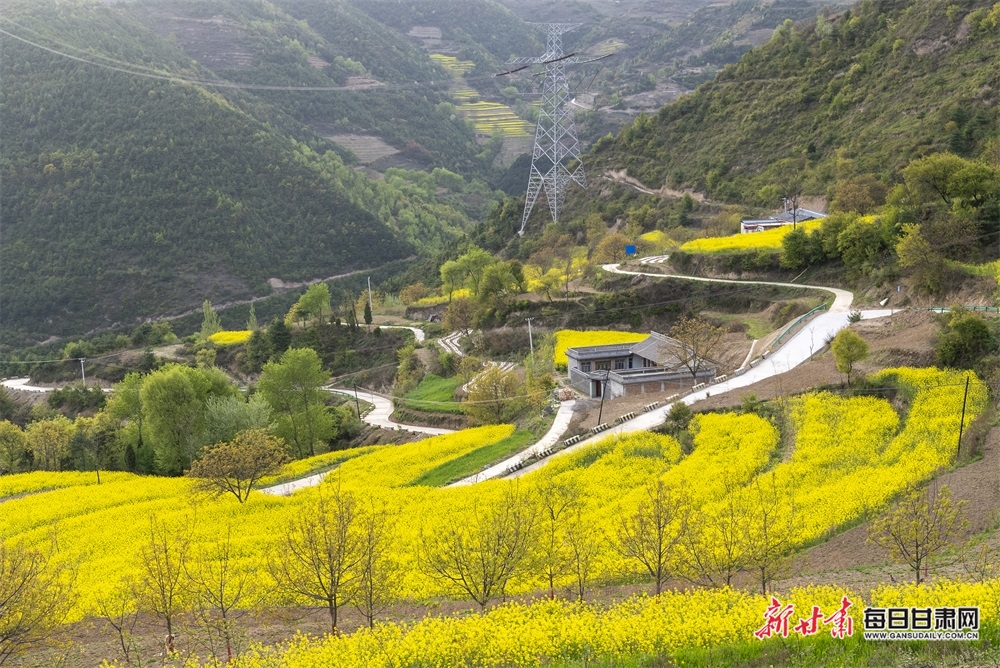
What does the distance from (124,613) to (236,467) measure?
396 inches

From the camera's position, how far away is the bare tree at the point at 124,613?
19.5 m

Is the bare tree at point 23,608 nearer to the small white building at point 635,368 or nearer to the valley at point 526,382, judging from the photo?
Result: the valley at point 526,382

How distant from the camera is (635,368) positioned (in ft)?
170

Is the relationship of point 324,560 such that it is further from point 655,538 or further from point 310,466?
point 310,466

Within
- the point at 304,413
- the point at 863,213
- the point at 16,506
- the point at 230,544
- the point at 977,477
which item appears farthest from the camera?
the point at 863,213

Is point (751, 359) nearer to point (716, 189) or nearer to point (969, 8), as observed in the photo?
point (716, 189)

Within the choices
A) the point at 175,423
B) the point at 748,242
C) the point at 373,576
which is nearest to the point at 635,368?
the point at 748,242

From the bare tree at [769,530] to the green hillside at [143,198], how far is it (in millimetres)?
100216

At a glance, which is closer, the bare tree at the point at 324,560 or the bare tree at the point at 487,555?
the bare tree at the point at 324,560

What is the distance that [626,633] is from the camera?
616 inches

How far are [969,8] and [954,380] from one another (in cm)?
6374

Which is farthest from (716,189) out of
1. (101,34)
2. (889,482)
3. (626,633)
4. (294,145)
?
(101,34)

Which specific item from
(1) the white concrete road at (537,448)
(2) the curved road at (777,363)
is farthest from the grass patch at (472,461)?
(2) the curved road at (777,363)

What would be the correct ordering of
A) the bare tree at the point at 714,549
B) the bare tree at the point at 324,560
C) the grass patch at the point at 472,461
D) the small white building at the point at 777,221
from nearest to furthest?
the bare tree at the point at 324,560 → the bare tree at the point at 714,549 → the grass patch at the point at 472,461 → the small white building at the point at 777,221
